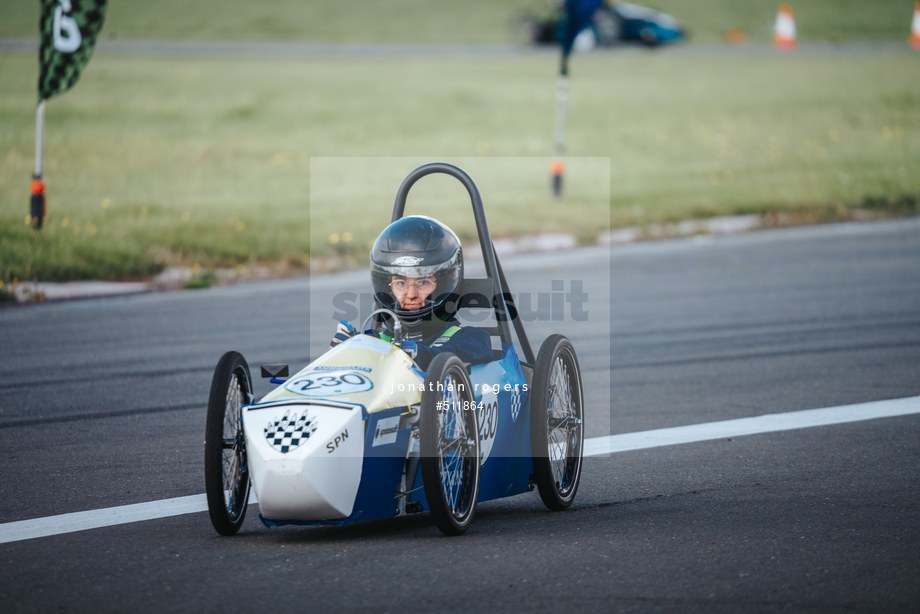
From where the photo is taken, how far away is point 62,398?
801 centimetres

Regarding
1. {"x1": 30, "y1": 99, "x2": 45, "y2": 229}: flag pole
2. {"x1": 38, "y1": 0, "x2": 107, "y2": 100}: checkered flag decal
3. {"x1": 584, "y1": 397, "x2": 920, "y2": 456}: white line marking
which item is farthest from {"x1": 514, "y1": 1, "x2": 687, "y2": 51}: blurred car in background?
{"x1": 584, "y1": 397, "x2": 920, "y2": 456}: white line marking

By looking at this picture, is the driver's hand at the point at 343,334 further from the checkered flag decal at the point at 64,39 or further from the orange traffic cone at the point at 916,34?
the orange traffic cone at the point at 916,34

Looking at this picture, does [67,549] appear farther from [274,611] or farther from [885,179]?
[885,179]

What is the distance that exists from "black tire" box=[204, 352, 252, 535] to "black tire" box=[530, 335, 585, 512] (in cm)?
142

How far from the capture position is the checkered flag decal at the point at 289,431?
175 inches

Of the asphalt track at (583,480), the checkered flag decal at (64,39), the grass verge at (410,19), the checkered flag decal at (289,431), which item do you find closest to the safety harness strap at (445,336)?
the asphalt track at (583,480)

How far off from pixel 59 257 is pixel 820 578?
11196 millimetres

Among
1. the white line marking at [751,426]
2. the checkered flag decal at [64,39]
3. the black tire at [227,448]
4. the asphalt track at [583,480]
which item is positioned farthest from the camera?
the checkered flag decal at [64,39]

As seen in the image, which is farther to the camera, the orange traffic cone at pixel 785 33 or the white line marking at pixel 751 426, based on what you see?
the orange traffic cone at pixel 785 33

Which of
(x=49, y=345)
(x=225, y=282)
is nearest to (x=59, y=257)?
(x=225, y=282)

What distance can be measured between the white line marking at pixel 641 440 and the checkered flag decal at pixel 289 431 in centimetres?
115

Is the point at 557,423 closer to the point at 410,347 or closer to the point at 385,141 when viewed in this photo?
the point at 410,347

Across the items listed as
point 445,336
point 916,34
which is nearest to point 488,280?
point 445,336

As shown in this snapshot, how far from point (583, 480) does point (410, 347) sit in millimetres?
1522
